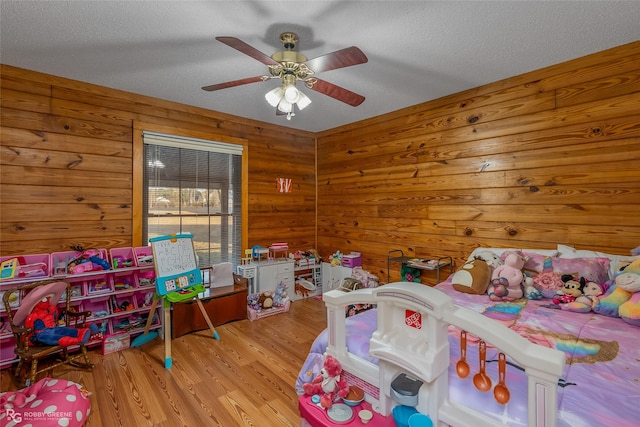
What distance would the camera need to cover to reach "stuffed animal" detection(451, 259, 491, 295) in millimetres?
2342

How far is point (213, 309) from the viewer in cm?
320

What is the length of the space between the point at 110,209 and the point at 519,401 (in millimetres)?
3473

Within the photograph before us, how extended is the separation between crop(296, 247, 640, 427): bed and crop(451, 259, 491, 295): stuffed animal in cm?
69

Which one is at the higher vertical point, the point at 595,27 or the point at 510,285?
the point at 595,27

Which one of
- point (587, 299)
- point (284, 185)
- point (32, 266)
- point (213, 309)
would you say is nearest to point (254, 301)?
point (213, 309)

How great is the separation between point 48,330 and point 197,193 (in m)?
1.83

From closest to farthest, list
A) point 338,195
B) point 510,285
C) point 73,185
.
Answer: point 510,285 < point 73,185 < point 338,195

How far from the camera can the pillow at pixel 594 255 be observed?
2039 mm

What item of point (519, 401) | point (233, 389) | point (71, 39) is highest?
point (71, 39)

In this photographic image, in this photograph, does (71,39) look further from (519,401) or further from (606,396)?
(606,396)

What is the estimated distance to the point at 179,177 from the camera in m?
3.41

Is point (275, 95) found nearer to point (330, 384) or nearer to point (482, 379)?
point (330, 384)

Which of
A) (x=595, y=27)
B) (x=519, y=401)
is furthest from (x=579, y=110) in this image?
(x=519, y=401)

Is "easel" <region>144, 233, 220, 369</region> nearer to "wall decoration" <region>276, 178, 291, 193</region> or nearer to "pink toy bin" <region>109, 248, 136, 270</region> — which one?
"pink toy bin" <region>109, 248, 136, 270</region>
